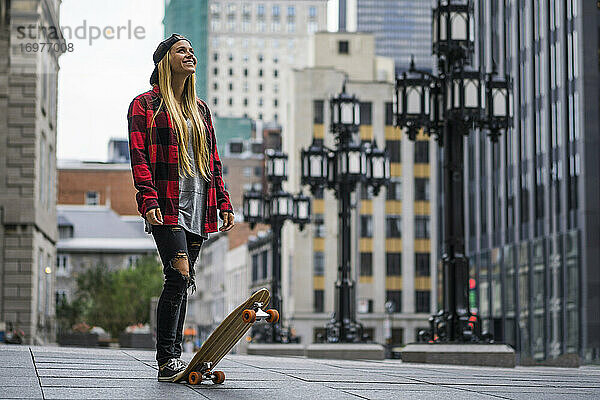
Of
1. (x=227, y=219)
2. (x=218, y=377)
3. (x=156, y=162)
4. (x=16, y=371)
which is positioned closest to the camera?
(x=218, y=377)

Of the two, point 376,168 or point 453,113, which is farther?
point 376,168

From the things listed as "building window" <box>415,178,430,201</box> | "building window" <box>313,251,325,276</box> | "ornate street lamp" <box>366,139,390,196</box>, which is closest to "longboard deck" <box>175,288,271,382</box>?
"ornate street lamp" <box>366,139,390,196</box>

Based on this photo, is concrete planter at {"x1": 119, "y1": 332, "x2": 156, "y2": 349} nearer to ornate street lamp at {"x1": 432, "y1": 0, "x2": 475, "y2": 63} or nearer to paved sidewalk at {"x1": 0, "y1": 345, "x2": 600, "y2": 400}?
ornate street lamp at {"x1": 432, "y1": 0, "x2": 475, "y2": 63}

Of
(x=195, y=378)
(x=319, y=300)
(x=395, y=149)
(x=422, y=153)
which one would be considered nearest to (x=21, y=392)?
(x=195, y=378)

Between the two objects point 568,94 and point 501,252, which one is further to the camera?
point 501,252

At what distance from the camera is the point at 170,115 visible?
7602 millimetres

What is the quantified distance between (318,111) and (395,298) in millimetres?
17278

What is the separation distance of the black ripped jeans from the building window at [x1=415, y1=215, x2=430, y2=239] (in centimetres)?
8181

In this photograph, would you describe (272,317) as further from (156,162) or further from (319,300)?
(319,300)

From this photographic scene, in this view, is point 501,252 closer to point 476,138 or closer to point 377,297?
point 476,138

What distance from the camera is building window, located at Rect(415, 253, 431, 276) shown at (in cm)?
8788

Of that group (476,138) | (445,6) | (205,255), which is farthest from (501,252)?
(205,255)

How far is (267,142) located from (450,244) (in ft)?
394

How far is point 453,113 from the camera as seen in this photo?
55.3ft
